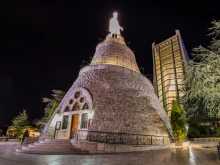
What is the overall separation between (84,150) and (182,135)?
11180mm

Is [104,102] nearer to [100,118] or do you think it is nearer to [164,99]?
[100,118]

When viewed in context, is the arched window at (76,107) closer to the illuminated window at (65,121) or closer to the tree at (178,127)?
the illuminated window at (65,121)

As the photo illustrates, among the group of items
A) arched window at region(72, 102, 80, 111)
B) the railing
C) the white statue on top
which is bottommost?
the railing

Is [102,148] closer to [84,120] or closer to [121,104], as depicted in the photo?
[84,120]

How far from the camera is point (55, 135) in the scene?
44.7 feet

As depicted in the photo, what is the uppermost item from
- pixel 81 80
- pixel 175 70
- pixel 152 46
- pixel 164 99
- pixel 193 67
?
pixel 152 46

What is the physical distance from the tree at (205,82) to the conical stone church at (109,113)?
5.05 metres

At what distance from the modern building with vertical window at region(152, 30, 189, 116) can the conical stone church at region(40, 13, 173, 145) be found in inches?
1265

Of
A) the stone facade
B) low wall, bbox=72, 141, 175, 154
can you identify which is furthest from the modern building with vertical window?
low wall, bbox=72, 141, 175, 154

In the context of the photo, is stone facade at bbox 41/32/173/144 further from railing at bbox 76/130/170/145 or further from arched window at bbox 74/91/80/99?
arched window at bbox 74/91/80/99

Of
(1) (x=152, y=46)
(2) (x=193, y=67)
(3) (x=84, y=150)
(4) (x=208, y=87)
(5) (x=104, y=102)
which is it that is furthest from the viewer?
(1) (x=152, y=46)

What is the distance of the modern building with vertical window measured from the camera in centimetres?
4541

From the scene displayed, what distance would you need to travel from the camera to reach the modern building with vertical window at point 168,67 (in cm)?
4541

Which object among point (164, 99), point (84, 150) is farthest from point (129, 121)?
point (164, 99)
